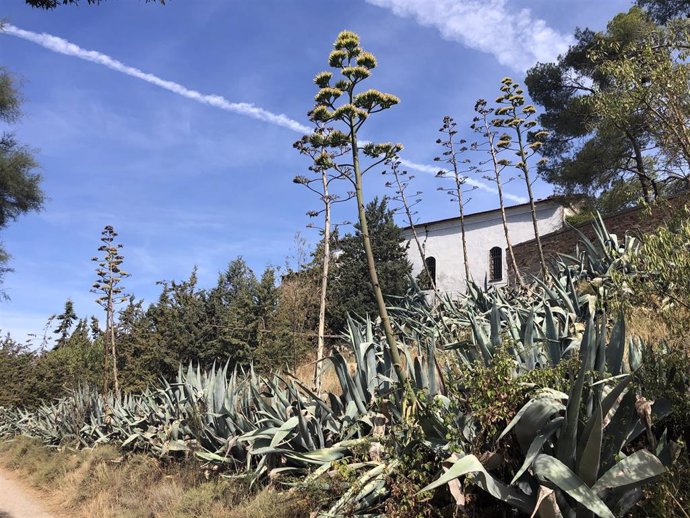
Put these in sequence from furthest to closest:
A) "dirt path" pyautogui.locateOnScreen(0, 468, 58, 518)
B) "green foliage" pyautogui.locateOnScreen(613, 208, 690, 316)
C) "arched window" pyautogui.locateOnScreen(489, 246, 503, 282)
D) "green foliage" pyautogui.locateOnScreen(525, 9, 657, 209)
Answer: "arched window" pyautogui.locateOnScreen(489, 246, 503, 282), "green foliage" pyautogui.locateOnScreen(525, 9, 657, 209), "dirt path" pyautogui.locateOnScreen(0, 468, 58, 518), "green foliage" pyautogui.locateOnScreen(613, 208, 690, 316)

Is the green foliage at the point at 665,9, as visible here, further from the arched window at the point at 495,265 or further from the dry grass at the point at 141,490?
the dry grass at the point at 141,490

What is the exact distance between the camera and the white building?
2662 cm

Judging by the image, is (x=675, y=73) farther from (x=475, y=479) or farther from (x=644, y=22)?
(x=644, y=22)

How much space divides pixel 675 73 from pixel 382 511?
13.1 ft

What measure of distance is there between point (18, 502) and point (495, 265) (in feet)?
84.0

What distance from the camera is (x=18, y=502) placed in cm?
757

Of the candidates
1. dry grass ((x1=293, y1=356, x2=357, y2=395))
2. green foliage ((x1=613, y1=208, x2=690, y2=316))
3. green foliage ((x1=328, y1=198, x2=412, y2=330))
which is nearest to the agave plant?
green foliage ((x1=613, y1=208, x2=690, y2=316))

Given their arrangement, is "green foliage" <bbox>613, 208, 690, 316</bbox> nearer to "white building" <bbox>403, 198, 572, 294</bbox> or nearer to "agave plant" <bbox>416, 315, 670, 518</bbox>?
"agave plant" <bbox>416, 315, 670, 518</bbox>

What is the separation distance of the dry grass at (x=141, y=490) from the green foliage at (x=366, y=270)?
1241 centimetres

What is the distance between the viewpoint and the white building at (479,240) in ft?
87.3

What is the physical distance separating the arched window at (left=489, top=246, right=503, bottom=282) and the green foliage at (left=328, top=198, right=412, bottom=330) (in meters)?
6.31

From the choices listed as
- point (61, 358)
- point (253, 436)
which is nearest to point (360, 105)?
point (253, 436)

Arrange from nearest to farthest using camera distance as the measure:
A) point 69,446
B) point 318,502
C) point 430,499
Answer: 1. point 430,499
2. point 318,502
3. point 69,446

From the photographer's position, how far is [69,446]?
9812 mm
